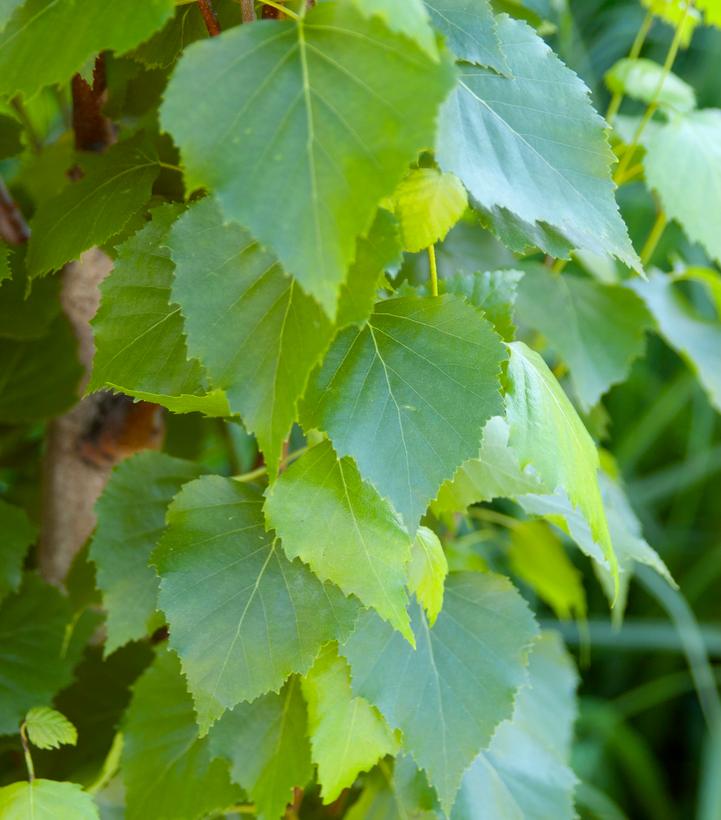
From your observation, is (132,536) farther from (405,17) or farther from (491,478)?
(405,17)

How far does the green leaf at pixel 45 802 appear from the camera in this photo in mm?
412

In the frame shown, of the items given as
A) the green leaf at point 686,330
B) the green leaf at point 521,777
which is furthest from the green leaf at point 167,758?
the green leaf at point 686,330

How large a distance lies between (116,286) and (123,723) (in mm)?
255

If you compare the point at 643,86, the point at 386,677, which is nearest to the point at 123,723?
A: the point at 386,677

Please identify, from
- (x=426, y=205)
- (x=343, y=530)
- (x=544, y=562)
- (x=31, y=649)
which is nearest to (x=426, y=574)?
(x=343, y=530)

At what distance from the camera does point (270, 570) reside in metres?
0.40

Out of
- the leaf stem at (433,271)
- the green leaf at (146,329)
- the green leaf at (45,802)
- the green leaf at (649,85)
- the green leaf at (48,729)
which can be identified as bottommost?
the green leaf at (48,729)

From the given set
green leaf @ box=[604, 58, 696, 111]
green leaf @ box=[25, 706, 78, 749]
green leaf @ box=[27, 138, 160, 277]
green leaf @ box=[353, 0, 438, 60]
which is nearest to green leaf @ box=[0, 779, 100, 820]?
green leaf @ box=[25, 706, 78, 749]

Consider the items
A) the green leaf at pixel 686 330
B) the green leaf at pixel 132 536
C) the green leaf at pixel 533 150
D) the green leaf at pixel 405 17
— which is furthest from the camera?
the green leaf at pixel 686 330

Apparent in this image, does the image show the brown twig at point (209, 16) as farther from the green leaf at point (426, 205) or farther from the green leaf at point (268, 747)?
the green leaf at point (268, 747)

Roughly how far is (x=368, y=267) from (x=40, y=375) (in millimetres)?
391

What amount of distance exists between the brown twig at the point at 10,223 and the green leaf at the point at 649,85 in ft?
1.44

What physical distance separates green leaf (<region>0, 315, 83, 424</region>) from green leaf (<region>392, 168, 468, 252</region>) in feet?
1.07

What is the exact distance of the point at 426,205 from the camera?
1.28 ft
